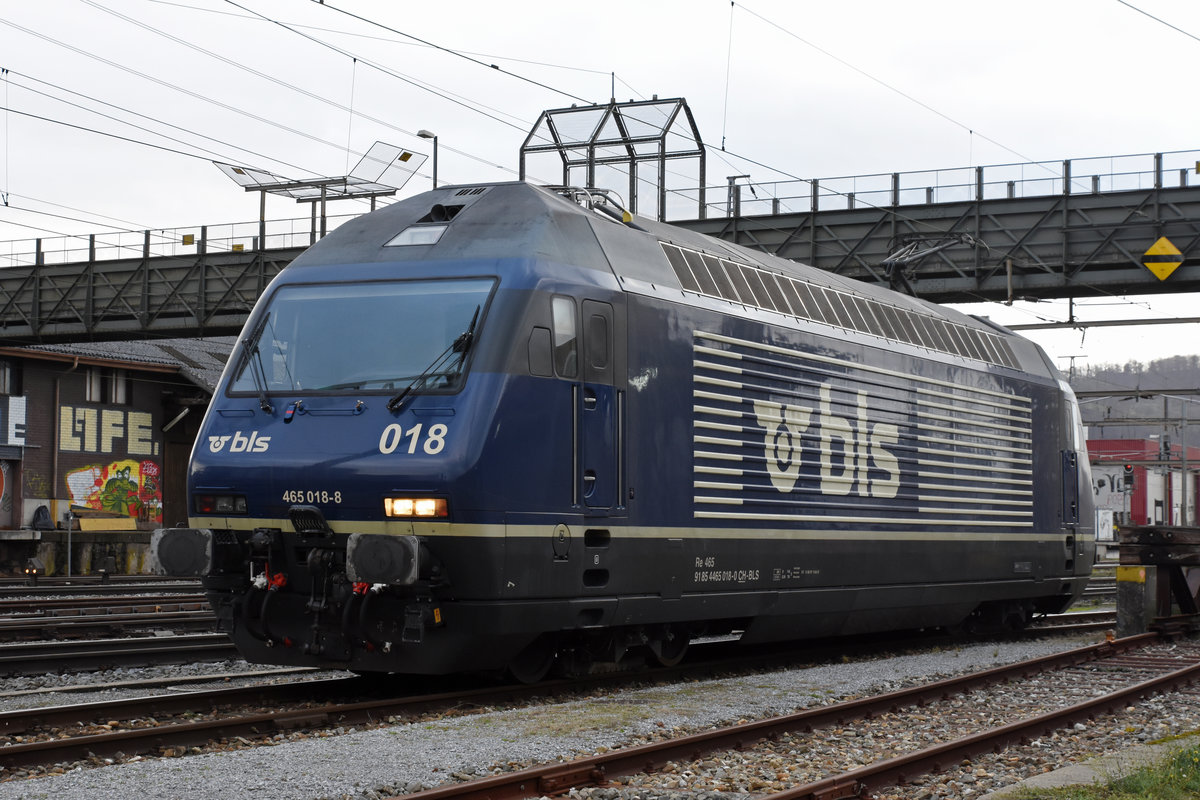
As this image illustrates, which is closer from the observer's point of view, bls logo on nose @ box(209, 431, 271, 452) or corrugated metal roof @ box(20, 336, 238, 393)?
bls logo on nose @ box(209, 431, 271, 452)

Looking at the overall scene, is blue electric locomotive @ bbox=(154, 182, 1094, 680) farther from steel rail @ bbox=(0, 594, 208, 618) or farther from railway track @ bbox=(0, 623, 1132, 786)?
steel rail @ bbox=(0, 594, 208, 618)

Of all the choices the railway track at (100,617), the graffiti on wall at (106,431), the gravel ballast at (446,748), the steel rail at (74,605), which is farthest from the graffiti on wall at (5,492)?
the gravel ballast at (446,748)

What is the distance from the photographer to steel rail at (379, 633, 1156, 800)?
23.4 feet

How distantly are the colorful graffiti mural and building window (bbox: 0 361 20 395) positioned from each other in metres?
3.07

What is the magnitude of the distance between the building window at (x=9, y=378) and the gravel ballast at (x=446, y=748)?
2857 centimetres

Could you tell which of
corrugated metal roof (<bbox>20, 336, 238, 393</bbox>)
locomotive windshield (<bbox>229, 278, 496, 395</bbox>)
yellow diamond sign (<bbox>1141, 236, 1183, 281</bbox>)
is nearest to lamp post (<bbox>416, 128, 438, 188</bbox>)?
corrugated metal roof (<bbox>20, 336, 238, 393</bbox>)

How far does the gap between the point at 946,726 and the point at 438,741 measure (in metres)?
3.99

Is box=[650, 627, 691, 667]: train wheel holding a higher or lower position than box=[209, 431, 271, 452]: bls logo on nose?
lower

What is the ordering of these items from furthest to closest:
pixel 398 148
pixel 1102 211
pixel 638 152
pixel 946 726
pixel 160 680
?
1. pixel 638 152
2. pixel 398 148
3. pixel 1102 211
4. pixel 160 680
5. pixel 946 726

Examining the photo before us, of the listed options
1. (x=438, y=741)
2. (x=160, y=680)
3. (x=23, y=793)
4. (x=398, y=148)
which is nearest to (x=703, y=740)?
(x=438, y=741)

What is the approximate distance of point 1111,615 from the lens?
22.3m

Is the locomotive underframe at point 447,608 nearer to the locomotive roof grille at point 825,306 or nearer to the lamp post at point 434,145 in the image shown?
the locomotive roof grille at point 825,306

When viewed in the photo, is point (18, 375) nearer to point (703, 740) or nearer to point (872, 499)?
point (872, 499)

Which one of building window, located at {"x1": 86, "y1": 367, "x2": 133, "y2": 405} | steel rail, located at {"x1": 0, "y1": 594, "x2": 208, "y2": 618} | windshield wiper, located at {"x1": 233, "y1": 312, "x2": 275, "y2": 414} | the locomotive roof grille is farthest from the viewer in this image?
building window, located at {"x1": 86, "y1": 367, "x2": 133, "y2": 405}
